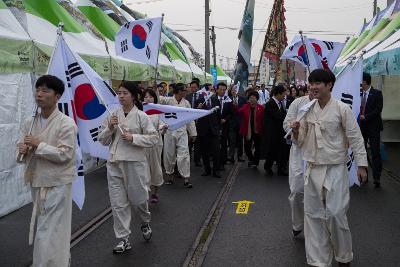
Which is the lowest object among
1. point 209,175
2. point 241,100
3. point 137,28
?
point 209,175

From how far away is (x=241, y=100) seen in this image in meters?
12.1

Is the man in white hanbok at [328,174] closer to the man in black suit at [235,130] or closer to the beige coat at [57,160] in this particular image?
the beige coat at [57,160]

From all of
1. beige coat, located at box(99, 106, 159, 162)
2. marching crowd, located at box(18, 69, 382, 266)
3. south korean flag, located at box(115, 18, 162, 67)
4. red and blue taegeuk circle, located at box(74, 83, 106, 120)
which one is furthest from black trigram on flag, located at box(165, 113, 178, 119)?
red and blue taegeuk circle, located at box(74, 83, 106, 120)

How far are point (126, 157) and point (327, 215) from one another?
2128mm

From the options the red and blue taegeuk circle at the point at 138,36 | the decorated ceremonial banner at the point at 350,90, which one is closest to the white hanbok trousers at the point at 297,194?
the decorated ceremonial banner at the point at 350,90

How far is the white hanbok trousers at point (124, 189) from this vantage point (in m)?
5.10

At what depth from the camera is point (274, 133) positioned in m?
10.3

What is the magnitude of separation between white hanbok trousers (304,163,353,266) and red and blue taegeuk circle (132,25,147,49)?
491 cm

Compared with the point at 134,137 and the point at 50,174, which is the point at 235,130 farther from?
the point at 50,174

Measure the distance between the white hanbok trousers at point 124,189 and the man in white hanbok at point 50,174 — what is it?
3.76 ft

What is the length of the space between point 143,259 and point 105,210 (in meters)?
2.28

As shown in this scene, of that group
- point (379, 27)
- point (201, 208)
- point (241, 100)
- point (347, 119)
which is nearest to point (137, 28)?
point (201, 208)

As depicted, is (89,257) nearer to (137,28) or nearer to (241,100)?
(137,28)

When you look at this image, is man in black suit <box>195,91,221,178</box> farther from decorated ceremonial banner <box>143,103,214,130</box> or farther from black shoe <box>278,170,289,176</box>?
decorated ceremonial banner <box>143,103,214,130</box>
